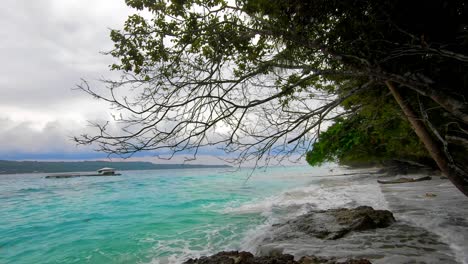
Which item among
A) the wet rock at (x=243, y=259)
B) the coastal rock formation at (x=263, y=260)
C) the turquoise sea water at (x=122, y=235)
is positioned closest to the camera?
the coastal rock formation at (x=263, y=260)

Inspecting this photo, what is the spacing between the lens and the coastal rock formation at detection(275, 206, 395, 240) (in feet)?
23.3

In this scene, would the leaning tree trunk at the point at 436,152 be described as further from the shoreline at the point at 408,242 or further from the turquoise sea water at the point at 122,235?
the turquoise sea water at the point at 122,235

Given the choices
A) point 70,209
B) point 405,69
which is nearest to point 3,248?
point 70,209

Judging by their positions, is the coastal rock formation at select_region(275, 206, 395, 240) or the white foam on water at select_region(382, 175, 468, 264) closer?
the white foam on water at select_region(382, 175, 468, 264)

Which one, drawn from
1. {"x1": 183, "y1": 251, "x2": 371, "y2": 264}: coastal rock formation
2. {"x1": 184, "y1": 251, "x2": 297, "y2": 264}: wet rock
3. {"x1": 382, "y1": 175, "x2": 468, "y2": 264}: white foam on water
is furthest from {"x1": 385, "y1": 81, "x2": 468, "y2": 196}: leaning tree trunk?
A: {"x1": 184, "y1": 251, "x2": 297, "y2": 264}: wet rock

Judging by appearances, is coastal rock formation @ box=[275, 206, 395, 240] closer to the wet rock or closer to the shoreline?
the shoreline

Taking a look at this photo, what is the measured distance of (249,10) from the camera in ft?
18.9

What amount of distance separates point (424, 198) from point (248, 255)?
10.1m

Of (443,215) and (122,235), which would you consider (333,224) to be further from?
(122,235)

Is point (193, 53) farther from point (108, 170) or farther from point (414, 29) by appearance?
point (108, 170)

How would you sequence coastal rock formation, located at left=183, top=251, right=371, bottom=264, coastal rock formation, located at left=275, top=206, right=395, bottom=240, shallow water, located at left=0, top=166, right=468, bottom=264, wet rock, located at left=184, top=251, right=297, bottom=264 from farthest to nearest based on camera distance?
coastal rock formation, located at left=275, top=206, right=395, bottom=240 < shallow water, located at left=0, top=166, right=468, bottom=264 < wet rock, located at left=184, top=251, right=297, bottom=264 < coastal rock formation, located at left=183, top=251, right=371, bottom=264

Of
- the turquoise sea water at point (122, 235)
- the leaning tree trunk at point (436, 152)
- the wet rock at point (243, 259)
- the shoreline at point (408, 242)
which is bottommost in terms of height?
the turquoise sea water at point (122, 235)

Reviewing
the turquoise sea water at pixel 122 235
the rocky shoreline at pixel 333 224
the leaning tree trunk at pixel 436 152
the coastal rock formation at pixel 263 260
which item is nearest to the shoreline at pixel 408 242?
the rocky shoreline at pixel 333 224

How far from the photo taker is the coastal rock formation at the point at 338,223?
7.10 metres
